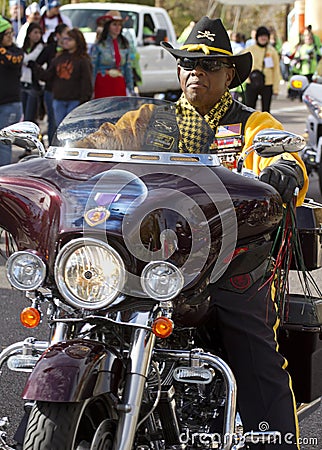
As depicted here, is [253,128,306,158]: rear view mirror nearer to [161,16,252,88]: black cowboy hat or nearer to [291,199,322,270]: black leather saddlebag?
[291,199,322,270]: black leather saddlebag

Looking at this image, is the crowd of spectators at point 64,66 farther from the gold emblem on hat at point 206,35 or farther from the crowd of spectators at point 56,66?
the gold emblem on hat at point 206,35

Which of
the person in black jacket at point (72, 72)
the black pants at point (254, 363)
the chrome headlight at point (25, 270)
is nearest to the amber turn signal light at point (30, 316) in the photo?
the chrome headlight at point (25, 270)

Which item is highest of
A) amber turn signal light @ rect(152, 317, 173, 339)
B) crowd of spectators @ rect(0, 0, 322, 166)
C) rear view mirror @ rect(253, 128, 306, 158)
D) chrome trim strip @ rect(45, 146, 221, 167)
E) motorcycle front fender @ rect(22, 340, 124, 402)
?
rear view mirror @ rect(253, 128, 306, 158)

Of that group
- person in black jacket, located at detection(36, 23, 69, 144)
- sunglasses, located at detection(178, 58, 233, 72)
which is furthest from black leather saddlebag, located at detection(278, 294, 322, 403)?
person in black jacket, located at detection(36, 23, 69, 144)

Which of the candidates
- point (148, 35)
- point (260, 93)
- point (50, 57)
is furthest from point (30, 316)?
point (148, 35)

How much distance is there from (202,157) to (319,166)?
8.03m

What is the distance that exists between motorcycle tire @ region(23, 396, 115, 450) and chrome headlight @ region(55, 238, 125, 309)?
30 centimetres

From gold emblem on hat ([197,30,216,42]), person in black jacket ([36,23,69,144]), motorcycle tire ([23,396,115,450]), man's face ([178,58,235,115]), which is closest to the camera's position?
motorcycle tire ([23,396,115,450])

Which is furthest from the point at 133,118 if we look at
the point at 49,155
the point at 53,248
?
the point at 53,248

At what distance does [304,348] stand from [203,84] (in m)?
1.13

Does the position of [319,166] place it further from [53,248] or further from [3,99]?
[53,248]

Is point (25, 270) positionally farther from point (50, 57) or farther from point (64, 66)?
point (50, 57)

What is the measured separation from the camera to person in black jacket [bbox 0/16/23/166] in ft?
37.2

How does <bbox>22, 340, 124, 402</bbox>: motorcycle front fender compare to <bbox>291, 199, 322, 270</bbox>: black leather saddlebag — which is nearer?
<bbox>22, 340, 124, 402</bbox>: motorcycle front fender
